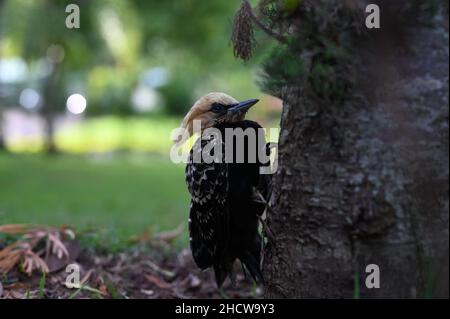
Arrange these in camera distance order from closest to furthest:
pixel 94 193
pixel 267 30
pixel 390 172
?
1. pixel 390 172
2. pixel 267 30
3. pixel 94 193

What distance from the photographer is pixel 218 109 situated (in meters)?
3.48

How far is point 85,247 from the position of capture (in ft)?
12.4

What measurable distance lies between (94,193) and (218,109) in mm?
5324

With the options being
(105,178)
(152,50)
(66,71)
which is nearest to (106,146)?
(66,71)

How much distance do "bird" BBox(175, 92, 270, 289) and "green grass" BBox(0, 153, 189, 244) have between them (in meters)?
1.17

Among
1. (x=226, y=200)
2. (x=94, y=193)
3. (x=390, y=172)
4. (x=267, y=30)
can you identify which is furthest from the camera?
(x=94, y=193)

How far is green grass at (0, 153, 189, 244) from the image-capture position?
19.2 ft

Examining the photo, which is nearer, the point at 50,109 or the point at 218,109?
the point at 218,109

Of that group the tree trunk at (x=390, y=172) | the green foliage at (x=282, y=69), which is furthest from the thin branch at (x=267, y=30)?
the tree trunk at (x=390, y=172)

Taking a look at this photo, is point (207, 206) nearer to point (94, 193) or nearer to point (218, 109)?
point (218, 109)

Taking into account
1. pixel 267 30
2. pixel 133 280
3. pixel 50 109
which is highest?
pixel 50 109

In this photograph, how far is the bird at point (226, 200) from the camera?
3072 millimetres

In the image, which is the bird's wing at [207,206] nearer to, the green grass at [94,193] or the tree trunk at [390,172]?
the tree trunk at [390,172]

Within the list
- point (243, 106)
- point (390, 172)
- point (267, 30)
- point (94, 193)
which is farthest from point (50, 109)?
point (390, 172)
